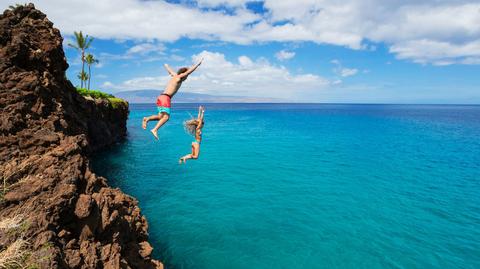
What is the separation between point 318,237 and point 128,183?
1829 centimetres

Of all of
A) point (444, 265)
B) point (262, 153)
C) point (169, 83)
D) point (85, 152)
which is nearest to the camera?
point (169, 83)

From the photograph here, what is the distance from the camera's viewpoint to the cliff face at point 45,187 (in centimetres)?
679

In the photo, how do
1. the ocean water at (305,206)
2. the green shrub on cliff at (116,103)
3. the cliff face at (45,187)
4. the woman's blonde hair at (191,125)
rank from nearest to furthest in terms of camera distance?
the cliff face at (45,187), the woman's blonde hair at (191,125), the ocean water at (305,206), the green shrub on cliff at (116,103)

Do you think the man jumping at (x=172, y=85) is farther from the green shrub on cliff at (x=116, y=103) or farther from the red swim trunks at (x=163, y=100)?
the green shrub on cliff at (x=116, y=103)

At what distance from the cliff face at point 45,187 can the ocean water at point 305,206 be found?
6.33 meters

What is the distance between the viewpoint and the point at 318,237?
1808 centimetres

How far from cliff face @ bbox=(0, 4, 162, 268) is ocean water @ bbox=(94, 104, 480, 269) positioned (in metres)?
6.33

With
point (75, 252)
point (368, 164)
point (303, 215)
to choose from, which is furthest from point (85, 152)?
point (368, 164)

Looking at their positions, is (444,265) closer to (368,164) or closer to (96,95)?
(368,164)

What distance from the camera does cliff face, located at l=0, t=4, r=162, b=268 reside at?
6.79m

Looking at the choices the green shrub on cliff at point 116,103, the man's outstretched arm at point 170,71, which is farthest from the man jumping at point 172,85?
the green shrub on cliff at point 116,103

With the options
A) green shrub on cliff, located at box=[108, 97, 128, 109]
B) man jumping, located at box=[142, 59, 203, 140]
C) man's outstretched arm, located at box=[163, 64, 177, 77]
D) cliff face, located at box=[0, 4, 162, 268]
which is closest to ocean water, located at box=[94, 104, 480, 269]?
cliff face, located at box=[0, 4, 162, 268]

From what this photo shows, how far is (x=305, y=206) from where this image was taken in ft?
75.2

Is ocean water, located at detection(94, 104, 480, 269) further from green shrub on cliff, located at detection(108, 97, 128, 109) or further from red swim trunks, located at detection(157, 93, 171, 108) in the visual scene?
red swim trunks, located at detection(157, 93, 171, 108)
